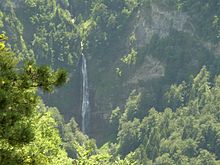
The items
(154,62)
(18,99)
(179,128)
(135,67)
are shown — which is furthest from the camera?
(135,67)

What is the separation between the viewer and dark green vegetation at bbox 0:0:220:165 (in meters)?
96.7

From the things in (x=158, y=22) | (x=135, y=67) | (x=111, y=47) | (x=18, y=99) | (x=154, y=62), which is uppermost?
(x=111, y=47)

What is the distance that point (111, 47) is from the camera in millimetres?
118188

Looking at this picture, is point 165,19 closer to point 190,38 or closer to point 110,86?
point 190,38

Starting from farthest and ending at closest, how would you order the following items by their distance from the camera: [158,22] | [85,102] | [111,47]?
[111,47] → [85,102] → [158,22]

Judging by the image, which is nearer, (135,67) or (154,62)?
(154,62)

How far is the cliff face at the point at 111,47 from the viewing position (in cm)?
10906

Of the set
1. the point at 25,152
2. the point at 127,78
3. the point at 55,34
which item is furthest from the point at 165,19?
the point at 25,152

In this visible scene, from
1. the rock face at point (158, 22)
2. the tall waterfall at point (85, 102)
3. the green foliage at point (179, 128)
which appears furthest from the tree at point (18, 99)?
the rock face at point (158, 22)

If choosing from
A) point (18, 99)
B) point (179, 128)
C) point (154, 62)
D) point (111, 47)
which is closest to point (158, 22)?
point (154, 62)

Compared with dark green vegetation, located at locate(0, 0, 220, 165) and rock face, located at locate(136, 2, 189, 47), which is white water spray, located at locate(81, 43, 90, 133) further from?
rock face, located at locate(136, 2, 189, 47)

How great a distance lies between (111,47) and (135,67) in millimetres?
8829

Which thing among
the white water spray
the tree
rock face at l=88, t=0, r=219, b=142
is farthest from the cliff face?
the tree

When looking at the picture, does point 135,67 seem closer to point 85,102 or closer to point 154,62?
point 154,62
